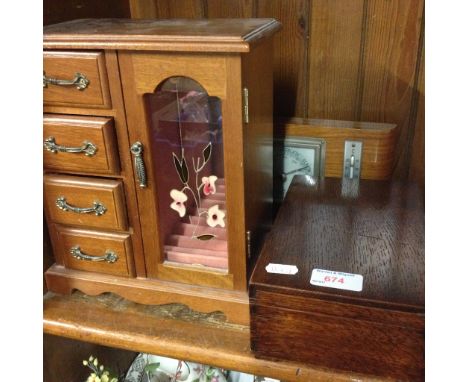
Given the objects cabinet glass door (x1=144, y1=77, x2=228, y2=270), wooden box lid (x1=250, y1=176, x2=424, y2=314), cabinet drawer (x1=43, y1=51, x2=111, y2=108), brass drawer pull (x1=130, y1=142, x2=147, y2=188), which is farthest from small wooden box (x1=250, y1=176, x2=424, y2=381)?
cabinet drawer (x1=43, y1=51, x2=111, y2=108)

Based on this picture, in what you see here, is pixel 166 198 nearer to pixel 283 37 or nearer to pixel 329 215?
pixel 329 215

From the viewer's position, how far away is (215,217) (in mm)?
720

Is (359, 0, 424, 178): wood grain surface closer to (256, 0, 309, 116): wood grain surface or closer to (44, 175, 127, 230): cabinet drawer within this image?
(256, 0, 309, 116): wood grain surface

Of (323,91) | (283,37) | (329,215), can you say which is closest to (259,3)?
(283,37)

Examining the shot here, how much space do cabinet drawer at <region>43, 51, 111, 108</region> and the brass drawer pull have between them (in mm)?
73

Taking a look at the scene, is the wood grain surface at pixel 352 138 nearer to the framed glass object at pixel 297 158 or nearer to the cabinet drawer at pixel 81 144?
the framed glass object at pixel 297 158

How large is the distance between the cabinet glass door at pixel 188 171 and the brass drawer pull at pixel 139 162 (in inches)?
0.8

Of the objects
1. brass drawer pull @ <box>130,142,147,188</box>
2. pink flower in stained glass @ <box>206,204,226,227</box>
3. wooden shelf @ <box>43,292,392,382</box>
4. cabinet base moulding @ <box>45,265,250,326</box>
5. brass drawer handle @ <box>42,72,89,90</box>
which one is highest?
brass drawer handle @ <box>42,72,89,90</box>

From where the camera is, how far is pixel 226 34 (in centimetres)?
60

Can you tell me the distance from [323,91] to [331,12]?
6.0 inches

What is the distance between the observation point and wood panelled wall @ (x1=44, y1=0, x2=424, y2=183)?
847mm

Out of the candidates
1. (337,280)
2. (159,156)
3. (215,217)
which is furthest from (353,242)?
(159,156)

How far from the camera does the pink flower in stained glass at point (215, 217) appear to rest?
714 millimetres

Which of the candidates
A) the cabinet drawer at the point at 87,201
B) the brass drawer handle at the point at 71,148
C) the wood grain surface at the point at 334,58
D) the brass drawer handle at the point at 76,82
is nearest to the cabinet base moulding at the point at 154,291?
the cabinet drawer at the point at 87,201
